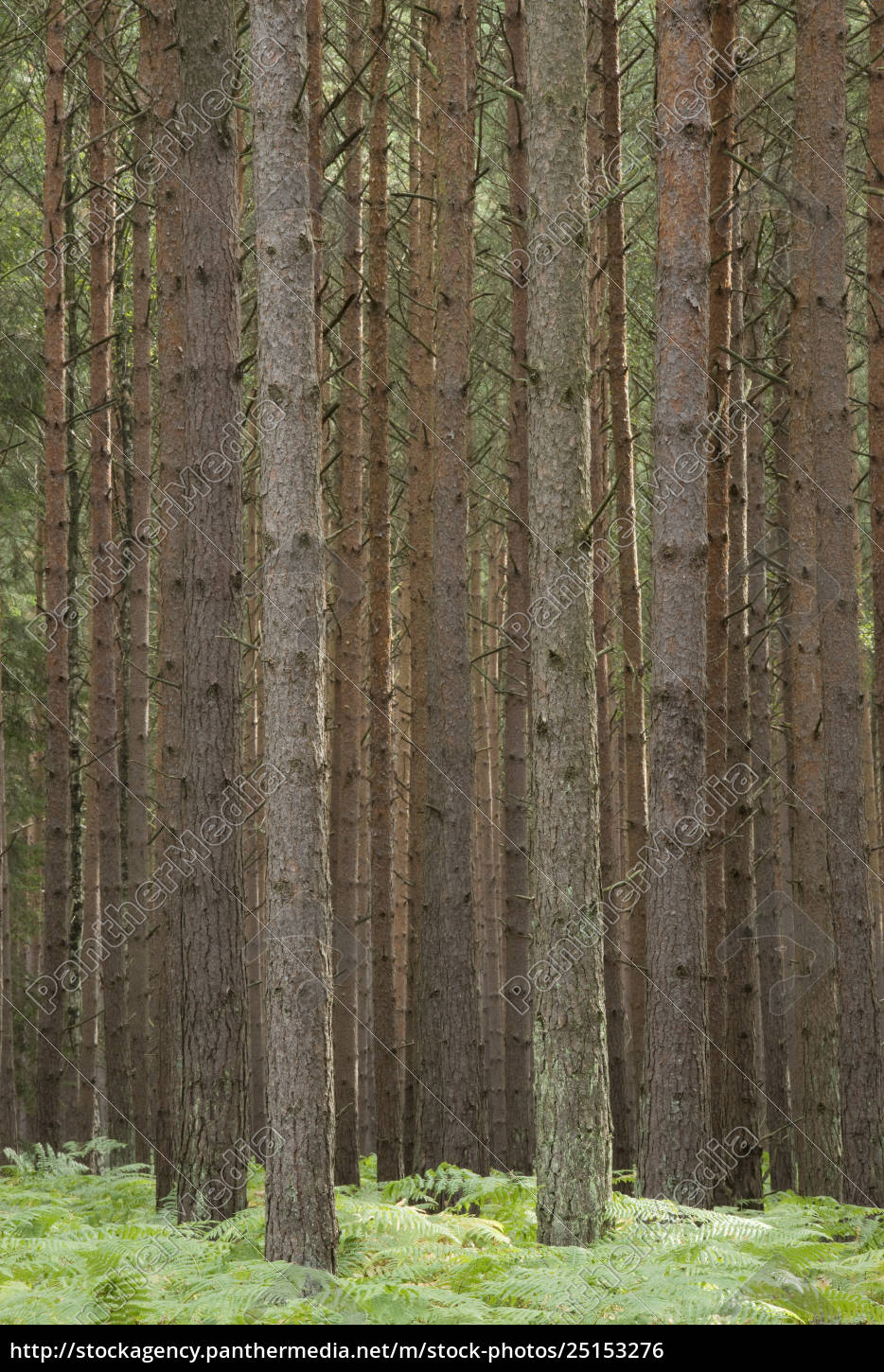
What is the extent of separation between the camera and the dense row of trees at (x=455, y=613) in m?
5.01

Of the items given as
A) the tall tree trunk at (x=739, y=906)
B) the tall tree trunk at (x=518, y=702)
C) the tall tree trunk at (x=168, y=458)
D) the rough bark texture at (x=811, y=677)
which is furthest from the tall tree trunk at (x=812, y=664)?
the tall tree trunk at (x=168, y=458)

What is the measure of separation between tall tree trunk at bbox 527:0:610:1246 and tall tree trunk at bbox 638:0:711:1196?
117 cm

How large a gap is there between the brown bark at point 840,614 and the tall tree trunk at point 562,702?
3.30 m

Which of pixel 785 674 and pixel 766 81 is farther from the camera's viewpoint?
pixel 785 674

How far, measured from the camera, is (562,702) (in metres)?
5.04

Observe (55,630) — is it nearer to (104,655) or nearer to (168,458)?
(104,655)

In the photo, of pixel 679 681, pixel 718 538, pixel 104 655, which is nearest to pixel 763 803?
pixel 718 538

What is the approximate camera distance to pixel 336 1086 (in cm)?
1013

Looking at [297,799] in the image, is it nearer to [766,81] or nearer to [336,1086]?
[336,1086]

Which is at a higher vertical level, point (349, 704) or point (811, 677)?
point (349, 704)

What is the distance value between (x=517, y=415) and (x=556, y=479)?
20.2 ft

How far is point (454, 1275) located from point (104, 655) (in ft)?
26.0
